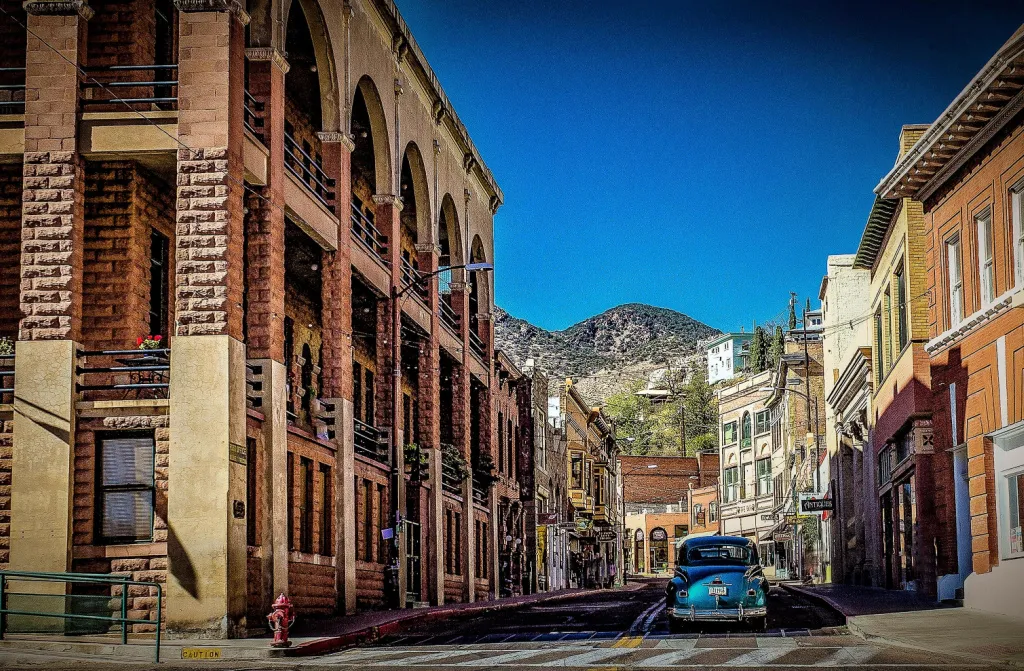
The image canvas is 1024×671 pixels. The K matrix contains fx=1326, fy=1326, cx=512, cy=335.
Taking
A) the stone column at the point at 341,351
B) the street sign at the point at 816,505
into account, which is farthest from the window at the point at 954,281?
the street sign at the point at 816,505

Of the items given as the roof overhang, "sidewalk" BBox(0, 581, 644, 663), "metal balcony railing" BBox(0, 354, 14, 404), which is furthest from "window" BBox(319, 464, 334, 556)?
the roof overhang

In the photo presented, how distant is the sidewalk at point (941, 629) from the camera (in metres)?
17.9

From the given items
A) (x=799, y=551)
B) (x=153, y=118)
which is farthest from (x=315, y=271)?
(x=799, y=551)

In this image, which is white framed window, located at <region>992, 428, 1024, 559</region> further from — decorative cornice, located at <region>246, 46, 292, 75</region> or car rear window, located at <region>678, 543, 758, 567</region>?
decorative cornice, located at <region>246, 46, 292, 75</region>

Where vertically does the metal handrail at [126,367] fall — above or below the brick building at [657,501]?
above

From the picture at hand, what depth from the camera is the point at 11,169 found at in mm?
25469

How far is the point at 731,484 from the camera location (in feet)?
351

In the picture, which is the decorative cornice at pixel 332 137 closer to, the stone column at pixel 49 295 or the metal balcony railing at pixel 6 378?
the stone column at pixel 49 295

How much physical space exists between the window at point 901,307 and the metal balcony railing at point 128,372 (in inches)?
907

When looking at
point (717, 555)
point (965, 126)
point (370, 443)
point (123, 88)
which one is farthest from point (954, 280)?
point (123, 88)

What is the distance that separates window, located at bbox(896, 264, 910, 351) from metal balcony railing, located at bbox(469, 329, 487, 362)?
16831 mm

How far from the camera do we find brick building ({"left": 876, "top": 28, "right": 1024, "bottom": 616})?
26.1 metres

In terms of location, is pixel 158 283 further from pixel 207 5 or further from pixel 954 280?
pixel 954 280

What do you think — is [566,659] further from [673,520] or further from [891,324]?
[673,520]
